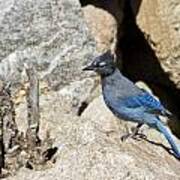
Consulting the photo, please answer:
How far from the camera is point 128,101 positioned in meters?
6.43

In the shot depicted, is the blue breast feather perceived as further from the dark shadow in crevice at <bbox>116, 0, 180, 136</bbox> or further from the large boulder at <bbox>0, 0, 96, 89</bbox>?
the dark shadow in crevice at <bbox>116, 0, 180, 136</bbox>

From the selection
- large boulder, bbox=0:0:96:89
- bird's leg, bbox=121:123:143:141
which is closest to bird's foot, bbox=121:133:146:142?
bird's leg, bbox=121:123:143:141

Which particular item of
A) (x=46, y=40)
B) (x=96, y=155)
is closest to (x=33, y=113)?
(x=96, y=155)

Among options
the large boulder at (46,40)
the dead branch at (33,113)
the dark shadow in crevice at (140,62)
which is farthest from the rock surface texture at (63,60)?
the dead branch at (33,113)

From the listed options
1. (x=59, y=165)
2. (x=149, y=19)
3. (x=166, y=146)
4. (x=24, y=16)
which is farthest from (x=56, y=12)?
(x=59, y=165)

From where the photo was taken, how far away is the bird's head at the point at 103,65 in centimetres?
639

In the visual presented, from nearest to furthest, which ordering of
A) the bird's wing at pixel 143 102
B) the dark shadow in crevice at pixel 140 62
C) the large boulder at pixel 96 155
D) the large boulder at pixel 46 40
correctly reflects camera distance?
the large boulder at pixel 96 155 → the bird's wing at pixel 143 102 → the large boulder at pixel 46 40 → the dark shadow in crevice at pixel 140 62

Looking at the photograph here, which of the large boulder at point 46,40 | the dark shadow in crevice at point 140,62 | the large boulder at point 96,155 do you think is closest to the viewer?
the large boulder at point 96,155

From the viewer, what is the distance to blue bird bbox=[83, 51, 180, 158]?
6402 millimetres

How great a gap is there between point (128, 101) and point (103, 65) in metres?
0.32

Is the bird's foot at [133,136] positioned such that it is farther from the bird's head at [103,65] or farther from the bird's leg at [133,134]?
the bird's head at [103,65]

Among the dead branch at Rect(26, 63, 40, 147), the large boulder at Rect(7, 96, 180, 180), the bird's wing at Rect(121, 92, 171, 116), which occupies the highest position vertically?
the dead branch at Rect(26, 63, 40, 147)

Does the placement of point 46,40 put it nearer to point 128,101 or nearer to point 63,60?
point 63,60

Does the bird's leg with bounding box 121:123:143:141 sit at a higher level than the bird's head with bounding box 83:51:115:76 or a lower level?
lower
